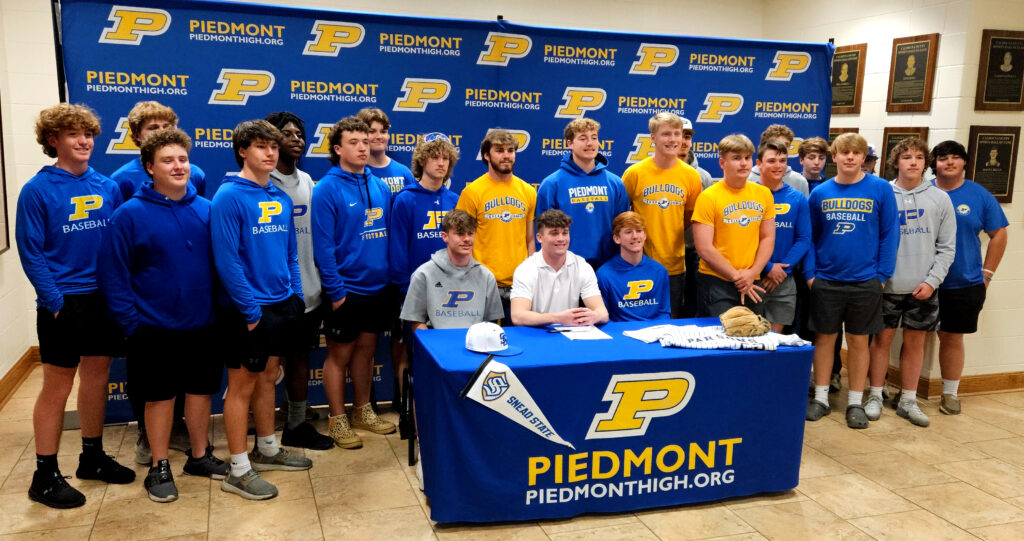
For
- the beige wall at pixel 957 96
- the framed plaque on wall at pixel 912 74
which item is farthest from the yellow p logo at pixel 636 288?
the framed plaque on wall at pixel 912 74

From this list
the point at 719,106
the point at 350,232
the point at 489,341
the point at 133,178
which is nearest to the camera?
the point at 489,341

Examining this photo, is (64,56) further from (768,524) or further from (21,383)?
(768,524)

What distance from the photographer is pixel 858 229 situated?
4.19 metres

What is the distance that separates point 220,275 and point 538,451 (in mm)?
1483

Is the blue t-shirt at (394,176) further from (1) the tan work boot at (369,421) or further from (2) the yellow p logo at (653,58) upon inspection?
(2) the yellow p logo at (653,58)

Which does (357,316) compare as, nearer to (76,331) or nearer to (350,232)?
(350,232)

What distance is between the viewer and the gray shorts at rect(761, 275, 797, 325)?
4.18 metres

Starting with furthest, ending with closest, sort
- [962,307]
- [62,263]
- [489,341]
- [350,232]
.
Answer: [962,307] < [350,232] < [62,263] < [489,341]

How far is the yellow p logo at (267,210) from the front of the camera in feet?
10.4

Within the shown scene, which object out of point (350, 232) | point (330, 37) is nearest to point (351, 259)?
point (350, 232)

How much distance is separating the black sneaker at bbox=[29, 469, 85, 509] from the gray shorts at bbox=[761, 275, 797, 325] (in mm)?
3501

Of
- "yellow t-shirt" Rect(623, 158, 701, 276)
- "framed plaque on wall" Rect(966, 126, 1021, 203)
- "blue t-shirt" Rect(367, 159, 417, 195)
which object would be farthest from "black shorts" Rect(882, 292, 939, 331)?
"blue t-shirt" Rect(367, 159, 417, 195)

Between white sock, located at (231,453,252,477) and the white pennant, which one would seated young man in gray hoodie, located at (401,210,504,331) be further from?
white sock, located at (231,453,252,477)

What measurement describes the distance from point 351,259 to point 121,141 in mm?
1374
